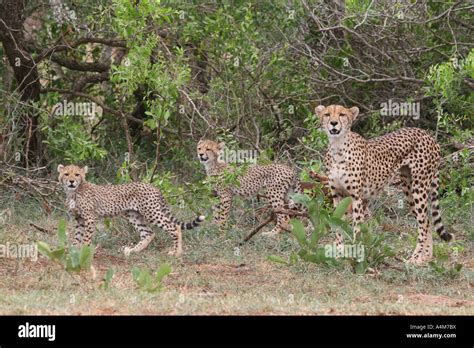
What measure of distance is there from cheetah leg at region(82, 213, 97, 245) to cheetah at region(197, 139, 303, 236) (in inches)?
64.3

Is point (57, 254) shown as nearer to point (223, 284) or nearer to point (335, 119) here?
point (223, 284)

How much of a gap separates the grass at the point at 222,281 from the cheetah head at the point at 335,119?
1188mm

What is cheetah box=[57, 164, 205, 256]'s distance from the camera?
32.3 feet

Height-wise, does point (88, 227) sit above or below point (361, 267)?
above

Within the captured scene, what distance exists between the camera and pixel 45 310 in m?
6.86

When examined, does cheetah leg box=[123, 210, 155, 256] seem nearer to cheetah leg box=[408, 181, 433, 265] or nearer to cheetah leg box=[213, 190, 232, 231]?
cheetah leg box=[213, 190, 232, 231]

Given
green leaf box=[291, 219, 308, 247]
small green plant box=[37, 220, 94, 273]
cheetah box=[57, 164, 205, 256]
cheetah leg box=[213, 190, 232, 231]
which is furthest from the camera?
cheetah leg box=[213, 190, 232, 231]

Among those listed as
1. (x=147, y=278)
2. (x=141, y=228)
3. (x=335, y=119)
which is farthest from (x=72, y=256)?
(x=335, y=119)

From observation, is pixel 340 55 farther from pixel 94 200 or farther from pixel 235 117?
pixel 94 200

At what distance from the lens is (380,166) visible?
949 cm

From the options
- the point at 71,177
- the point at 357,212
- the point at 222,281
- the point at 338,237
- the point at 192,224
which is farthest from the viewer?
the point at 192,224

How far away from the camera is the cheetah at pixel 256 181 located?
11.1 meters

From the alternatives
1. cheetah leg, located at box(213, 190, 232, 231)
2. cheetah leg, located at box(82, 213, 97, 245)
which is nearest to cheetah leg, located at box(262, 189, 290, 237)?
cheetah leg, located at box(213, 190, 232, 231)

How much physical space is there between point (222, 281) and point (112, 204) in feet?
5.71
